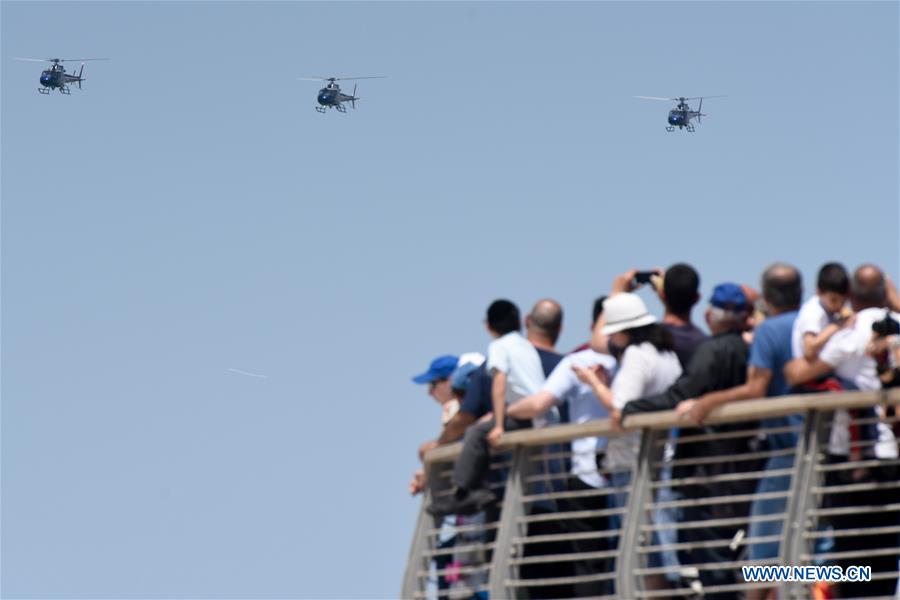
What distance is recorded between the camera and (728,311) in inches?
463

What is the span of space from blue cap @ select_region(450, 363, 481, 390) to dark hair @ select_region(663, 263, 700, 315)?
1971 millimetres

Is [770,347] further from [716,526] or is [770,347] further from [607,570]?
[607,570]

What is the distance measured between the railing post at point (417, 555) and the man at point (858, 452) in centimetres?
312

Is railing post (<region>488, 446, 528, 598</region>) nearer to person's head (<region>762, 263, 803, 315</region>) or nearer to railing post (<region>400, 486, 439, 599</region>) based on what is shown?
railing post (<region>400, 486, 439, 599</region>)

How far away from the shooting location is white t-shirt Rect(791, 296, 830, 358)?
11.0 m

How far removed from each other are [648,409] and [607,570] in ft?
3.91

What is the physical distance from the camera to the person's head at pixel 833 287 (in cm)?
1118

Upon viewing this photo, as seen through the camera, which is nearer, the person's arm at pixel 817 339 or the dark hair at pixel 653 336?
the person's arm at pixel 817 339

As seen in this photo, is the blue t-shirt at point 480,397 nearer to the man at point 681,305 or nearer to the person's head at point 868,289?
the man at point 681,305

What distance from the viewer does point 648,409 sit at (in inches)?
449

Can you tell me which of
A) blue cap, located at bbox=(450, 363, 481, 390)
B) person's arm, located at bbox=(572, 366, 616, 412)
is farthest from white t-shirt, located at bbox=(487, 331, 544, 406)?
blue cap, located at bbox=(450, 363, 481, 390)

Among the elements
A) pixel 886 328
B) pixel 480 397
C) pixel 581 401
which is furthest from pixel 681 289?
pixel 886 328

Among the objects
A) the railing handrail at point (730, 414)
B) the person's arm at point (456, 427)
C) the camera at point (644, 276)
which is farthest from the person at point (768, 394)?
the person's arm at point (456, 427)

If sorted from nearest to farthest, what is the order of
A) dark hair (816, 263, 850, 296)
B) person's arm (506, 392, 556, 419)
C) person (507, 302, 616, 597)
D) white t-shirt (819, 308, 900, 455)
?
white t-shirt (819, 308, 900, 455), dark hair (816, 263, 850, 296), person (507, 302, 616, 597), person's arm (506, 392, 556, 419)
